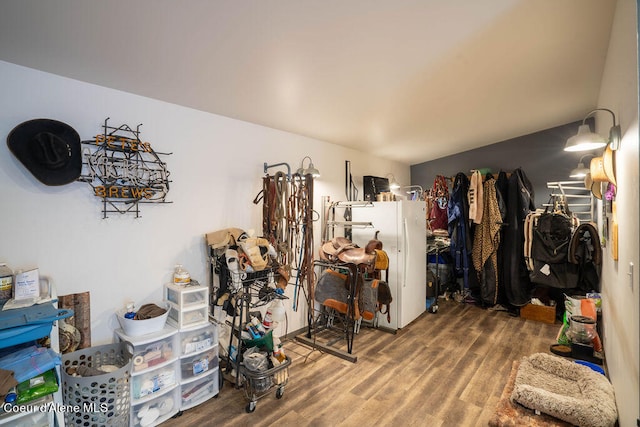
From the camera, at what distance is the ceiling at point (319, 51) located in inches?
60.7

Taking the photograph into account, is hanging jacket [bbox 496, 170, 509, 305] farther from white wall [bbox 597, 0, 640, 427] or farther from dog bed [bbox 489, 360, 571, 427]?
dog bed [bbox 489, 360, 571, 427]

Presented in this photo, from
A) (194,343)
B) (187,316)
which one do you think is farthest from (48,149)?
(194,343)

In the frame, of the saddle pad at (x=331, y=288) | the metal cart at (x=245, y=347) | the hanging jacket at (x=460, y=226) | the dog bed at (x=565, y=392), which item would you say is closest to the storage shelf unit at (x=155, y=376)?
the metal cart at (x=245, y=347)

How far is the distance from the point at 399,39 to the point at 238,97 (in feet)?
4.32

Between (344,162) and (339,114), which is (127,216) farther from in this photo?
(344,162)

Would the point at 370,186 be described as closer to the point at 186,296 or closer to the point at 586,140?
the point at 586,140

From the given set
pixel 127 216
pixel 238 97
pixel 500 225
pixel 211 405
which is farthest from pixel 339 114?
pixel 500 225

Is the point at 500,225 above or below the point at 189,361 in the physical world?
above

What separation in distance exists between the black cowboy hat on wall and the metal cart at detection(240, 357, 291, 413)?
1804 mm

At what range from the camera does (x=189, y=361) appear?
2230 mm

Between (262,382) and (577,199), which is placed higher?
(577,199)

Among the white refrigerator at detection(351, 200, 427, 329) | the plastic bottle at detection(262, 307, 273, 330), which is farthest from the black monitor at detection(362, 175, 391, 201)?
the plastic bottle at detection(262, 307, 273, 330)

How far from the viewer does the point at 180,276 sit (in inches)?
91.7

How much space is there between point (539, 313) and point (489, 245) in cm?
108
